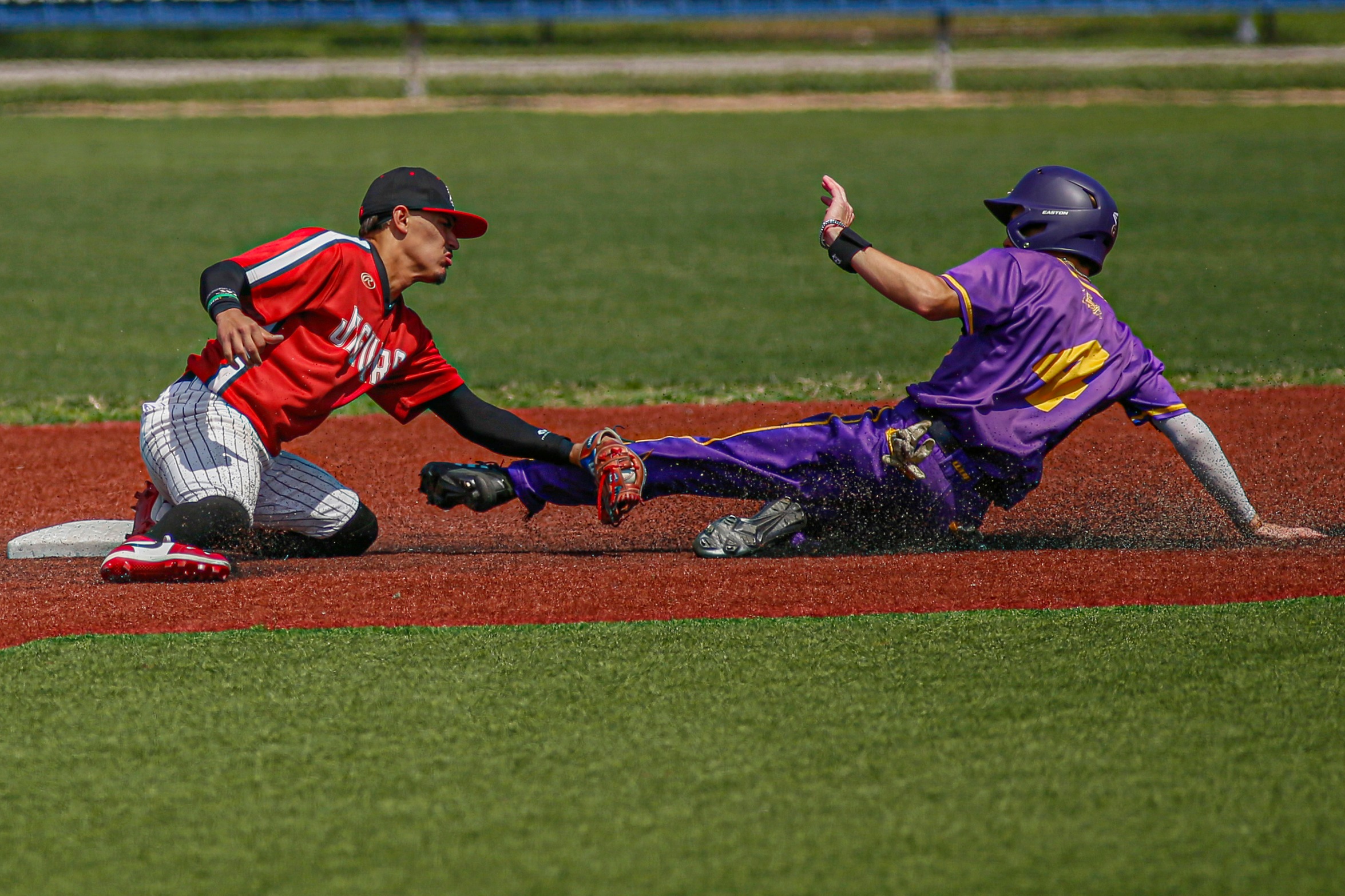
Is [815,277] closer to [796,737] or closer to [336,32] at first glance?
[796,737]

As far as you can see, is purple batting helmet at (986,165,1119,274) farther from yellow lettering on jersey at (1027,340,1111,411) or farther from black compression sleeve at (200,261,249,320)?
black compression sleeve at (200,261,249,320)

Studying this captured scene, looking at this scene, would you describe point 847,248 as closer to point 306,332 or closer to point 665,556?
point 665,556

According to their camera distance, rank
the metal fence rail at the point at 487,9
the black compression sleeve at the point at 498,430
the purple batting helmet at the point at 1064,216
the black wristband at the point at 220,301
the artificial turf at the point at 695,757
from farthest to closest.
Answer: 1. the metal fence rail at the point at 487,9
2. the black compression sleeve at the point at 498,430
3. the purple batting helmet at the point at 1064,216
4. the black wristband at the point at 220,301
5. the artificial turf at the point at 695,757

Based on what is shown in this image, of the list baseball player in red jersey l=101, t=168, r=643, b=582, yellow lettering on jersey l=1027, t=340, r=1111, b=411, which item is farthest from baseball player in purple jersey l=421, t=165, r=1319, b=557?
baseball player in red jersey l=101, t=168, r=643, b=582

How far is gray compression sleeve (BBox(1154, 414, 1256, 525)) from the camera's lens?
5562mm

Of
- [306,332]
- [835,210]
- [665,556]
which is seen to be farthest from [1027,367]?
[306,332]

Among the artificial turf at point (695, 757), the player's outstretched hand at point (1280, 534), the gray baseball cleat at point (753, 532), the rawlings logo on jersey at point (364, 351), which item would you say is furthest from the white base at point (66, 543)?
the player's outstretched hand at point (1280, 534)

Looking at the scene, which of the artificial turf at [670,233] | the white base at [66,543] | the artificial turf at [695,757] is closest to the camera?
the artificial turf at [695,757]

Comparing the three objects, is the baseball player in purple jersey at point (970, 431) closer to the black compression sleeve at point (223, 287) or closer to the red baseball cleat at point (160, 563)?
the red baseball cleat at point (160, 563)

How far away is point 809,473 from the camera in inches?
222

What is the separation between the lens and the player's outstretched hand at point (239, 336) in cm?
494

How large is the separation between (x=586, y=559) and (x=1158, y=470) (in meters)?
2.98

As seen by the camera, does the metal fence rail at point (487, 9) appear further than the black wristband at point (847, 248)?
Yes

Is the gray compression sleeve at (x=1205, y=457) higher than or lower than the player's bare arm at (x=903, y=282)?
lower
